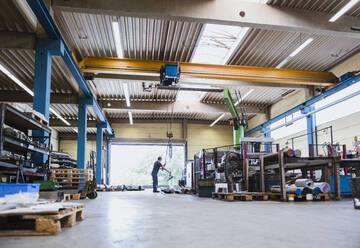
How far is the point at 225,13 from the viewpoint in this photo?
8547mm

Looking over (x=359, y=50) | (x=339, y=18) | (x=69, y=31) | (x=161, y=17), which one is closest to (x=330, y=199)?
(x=339, y=18)

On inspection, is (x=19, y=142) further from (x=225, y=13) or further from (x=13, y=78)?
(x=13, y=78)

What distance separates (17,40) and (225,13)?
624cm

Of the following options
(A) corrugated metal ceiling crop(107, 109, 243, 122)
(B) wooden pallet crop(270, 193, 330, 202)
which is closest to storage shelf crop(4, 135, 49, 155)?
(B) wooden pallet crop(270, 193, 330, 202)

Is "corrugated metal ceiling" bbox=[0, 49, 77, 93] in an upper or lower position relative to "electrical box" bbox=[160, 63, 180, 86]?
upper

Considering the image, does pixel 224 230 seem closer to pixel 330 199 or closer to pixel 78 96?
pixel 330 199

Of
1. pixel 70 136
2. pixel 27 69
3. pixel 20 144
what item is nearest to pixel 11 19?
pixel 27 69

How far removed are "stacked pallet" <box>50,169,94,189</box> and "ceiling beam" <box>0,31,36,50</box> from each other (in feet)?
13.3

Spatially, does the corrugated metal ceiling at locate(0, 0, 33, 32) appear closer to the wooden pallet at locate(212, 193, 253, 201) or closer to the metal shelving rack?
the metal shelving rack

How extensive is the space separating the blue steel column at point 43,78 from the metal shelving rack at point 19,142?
232mm

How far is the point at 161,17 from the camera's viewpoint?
8.38 m

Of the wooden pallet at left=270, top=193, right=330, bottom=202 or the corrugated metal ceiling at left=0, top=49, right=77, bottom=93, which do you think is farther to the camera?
the corrugated metal ceiling at left=0, top=49, right=77, bottom=93

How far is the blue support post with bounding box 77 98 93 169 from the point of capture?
46.5 feet

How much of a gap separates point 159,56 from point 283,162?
7.10m
